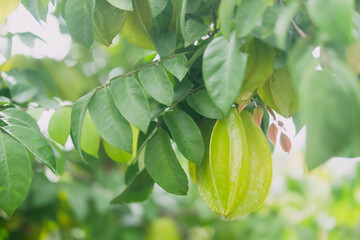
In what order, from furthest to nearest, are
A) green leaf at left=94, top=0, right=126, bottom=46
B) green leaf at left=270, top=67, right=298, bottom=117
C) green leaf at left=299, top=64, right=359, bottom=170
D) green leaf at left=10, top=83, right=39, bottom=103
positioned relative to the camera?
Result: 1. green leaf at left=10, top=83, right=39, bottom=103
2. green leaf at left=94, top=0, right=126, bottom=46
3. green leaf at left=270, top=67, right=298, bottom=117
4. green leaf at left=299, top=64, right=359, bottom=170

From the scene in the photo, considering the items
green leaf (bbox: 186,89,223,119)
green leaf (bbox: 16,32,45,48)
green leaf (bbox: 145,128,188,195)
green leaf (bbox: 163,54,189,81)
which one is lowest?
green leaf (bbox: 145,128,188,195)

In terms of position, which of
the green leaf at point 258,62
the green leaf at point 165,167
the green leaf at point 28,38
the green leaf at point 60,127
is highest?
the green leaf at point 258,62

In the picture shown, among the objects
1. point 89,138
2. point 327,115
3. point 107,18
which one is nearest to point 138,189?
point 89,138

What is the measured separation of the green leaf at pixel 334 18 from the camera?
1.29ft

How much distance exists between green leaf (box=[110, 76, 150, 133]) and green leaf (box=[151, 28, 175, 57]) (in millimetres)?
91

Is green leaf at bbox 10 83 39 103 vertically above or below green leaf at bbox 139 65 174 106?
below

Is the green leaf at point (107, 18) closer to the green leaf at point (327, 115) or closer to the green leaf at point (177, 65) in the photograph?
the green leaf at point (177, 65)

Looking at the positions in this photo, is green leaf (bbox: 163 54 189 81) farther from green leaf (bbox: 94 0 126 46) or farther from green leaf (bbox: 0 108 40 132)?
green leaf (bbox: 0 108 40 132)

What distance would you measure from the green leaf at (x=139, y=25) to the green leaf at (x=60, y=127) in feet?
0.77

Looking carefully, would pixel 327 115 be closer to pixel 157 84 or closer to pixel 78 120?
pixel 157 84

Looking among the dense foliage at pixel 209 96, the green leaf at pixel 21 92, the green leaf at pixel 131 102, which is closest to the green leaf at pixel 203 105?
the dense foliage at pixel 209 96

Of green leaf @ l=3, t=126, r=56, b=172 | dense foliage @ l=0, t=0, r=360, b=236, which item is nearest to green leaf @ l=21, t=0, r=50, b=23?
dense foliage @ l=0, t=0, r=360, b=236

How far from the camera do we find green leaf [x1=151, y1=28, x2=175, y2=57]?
0.79 m

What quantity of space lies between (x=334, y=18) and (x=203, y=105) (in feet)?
1.18
